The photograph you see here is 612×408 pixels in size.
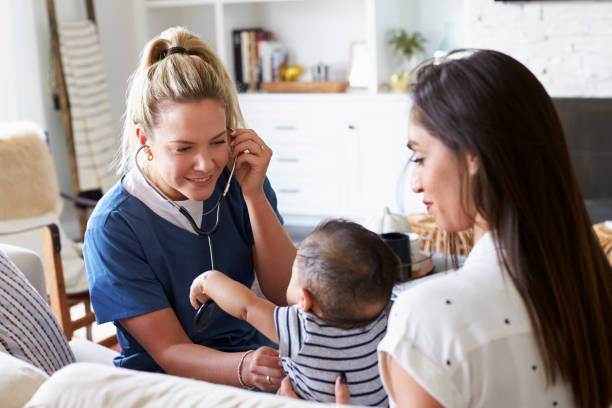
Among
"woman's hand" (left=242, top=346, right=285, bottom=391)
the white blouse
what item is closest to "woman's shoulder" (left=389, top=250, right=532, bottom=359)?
the white blouse

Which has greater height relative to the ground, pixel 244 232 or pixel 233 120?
pixel 233 120

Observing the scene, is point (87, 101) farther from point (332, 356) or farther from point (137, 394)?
point (137, 394)

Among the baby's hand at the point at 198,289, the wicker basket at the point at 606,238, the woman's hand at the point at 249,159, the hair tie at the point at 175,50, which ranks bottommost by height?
the wicker basket at the point at 606,238

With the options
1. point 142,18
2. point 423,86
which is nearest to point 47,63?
point 142,18

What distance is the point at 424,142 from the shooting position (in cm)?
90

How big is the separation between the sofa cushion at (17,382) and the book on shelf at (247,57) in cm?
376

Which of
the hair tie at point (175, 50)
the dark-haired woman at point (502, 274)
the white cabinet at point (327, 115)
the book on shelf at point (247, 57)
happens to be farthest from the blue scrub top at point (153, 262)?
the book on shelf at point (247, 57)

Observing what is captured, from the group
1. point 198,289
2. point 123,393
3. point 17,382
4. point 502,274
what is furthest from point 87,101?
point 502,274

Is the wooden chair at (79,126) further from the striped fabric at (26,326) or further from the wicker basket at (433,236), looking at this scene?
the striped fabric at (26,326)

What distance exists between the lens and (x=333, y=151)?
4.31m

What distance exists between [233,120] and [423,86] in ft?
2.49

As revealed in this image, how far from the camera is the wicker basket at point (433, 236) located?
2627mm

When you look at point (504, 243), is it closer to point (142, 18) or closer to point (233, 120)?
point (233, 120)

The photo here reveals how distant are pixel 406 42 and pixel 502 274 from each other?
3.54 metres
